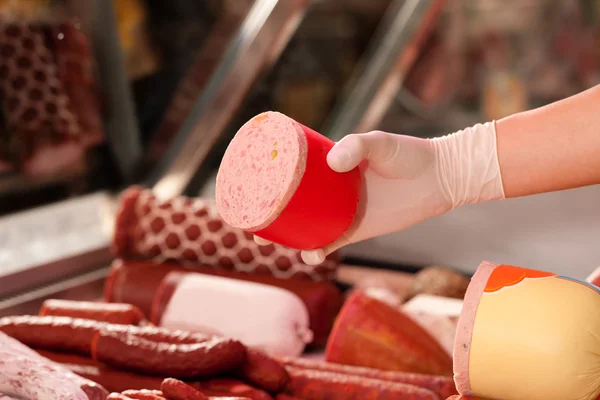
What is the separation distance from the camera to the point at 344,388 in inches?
53.8

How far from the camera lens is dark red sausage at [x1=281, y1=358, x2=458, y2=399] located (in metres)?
1.41

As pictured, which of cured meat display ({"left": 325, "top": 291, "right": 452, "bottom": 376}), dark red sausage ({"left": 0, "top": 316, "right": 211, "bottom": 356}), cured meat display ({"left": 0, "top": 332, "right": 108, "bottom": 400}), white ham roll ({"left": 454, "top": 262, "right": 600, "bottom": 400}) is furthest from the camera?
cured meat display ({"left": 325, "top": 291, "right": 452, "bottom": 376})

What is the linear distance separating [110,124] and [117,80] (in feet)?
0.68

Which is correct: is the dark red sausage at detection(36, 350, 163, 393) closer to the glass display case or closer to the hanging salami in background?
the glass display case

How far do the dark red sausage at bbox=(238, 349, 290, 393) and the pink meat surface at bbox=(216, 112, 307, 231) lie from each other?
1.55ft

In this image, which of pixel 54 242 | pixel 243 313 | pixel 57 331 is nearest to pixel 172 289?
pixel 243 313

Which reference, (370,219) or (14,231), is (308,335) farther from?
(14,231)

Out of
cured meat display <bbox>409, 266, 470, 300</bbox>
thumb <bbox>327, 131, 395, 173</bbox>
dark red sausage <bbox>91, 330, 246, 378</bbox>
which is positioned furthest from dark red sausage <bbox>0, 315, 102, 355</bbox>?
cured meat display <bbox>409, 266, 470, 300</bbox>

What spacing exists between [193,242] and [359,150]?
4.63 feet

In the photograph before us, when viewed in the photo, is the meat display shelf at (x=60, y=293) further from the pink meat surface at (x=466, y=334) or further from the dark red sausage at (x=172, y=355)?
the pink meat surface at (x=466, y=334)

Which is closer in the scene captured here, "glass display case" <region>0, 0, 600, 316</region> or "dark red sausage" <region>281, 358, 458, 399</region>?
"dark red sausage" <region>281, 358, 458, 399</region>

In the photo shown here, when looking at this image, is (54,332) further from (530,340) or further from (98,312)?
(530,340)

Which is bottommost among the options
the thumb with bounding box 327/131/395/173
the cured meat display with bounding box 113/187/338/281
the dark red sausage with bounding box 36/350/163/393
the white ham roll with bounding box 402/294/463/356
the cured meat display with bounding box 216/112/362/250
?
the dark red sausage with bounding box 36/350/163/393

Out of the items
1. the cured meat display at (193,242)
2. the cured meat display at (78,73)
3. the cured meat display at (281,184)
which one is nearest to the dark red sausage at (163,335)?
the cured meat display at (281,184)
